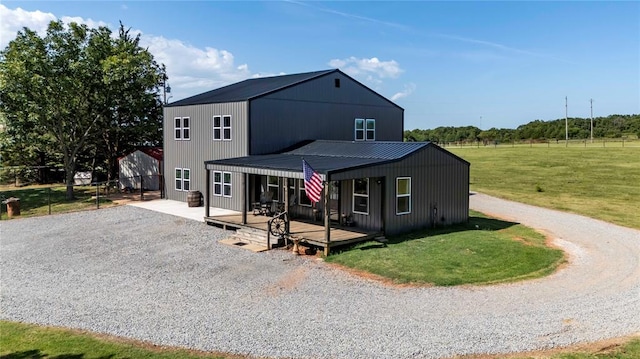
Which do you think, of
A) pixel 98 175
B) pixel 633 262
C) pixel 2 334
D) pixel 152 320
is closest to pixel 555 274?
pixel 633 262

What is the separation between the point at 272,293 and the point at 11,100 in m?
23.9

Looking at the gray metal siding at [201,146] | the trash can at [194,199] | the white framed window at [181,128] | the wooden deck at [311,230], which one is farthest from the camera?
the white framed window at [181,128]

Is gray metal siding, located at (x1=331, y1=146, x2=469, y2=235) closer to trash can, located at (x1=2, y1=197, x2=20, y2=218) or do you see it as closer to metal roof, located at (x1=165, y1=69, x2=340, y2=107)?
metal roof, located at (x1=165, y1=69, x2=340, y2=107)

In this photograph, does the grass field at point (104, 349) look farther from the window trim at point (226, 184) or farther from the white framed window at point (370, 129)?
the white framed window at point (370, 129)

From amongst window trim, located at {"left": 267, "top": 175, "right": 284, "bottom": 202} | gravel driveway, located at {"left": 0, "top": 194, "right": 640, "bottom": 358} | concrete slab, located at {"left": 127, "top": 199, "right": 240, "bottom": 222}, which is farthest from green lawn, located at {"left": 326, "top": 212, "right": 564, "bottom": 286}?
concrete slab, located at {"left": 127, "top": 199, "right": 240, "bottom": 222}

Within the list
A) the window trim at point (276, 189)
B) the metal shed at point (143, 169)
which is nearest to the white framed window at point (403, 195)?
the window trim at point (276, 189)

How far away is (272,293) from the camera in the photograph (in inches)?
452

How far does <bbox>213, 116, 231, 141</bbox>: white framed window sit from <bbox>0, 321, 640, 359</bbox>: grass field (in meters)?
14.8

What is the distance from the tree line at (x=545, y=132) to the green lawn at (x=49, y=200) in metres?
61.7

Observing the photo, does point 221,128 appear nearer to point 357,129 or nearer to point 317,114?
point 317,114

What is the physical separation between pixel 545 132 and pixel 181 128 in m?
86.0

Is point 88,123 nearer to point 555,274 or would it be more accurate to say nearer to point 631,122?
point 555,274

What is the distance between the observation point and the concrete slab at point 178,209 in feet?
70.5

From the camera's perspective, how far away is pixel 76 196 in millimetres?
29391
